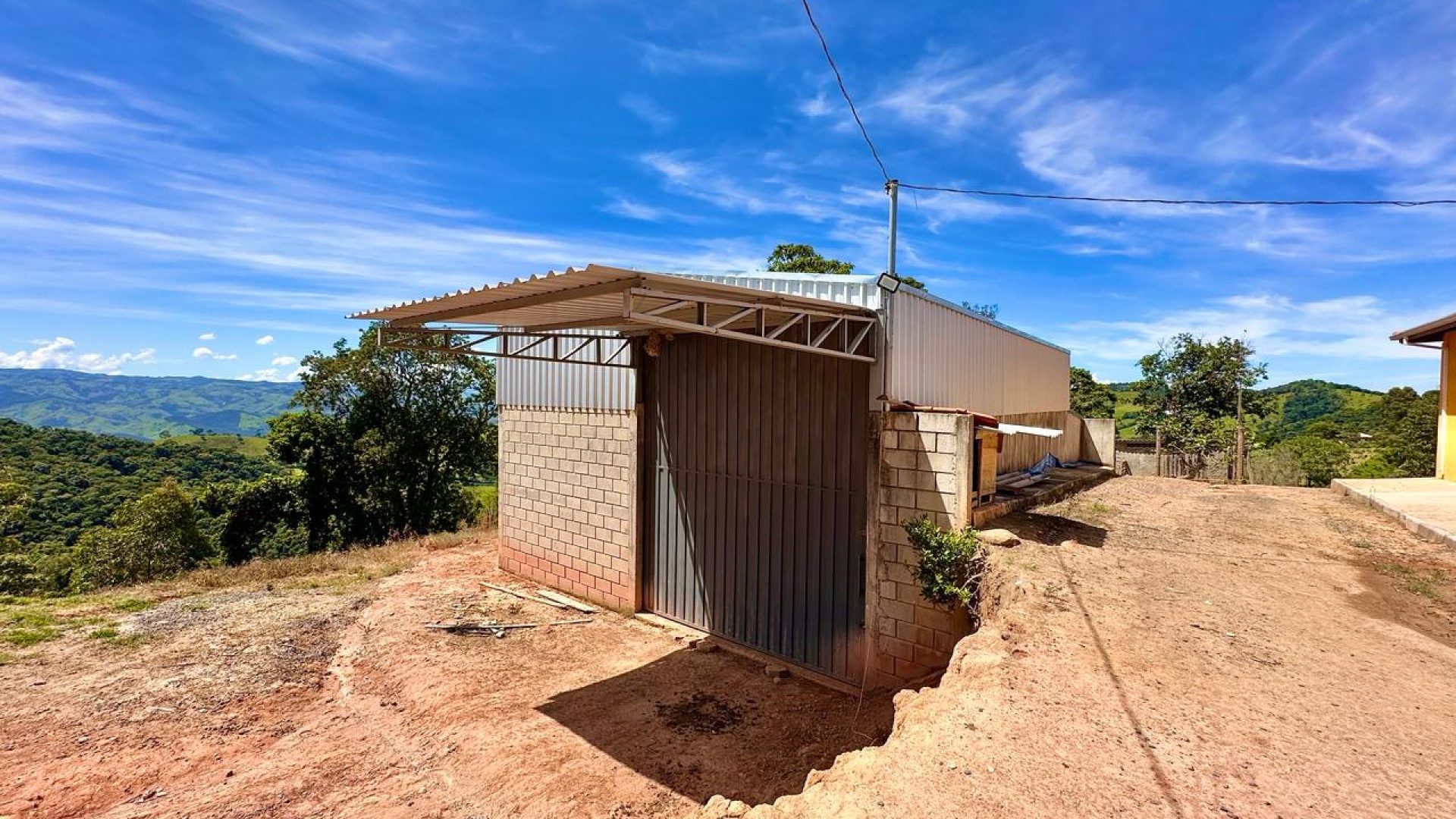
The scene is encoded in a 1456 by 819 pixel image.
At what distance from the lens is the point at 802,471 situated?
784cm

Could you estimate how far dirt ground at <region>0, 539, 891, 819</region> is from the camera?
5.25 meters

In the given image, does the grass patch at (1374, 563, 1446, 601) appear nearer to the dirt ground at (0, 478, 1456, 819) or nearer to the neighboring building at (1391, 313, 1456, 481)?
the dirt ground at (0, 478, 1456, 819)

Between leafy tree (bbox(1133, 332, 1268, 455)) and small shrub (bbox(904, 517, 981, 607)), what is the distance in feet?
66.8

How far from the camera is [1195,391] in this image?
2472 cm

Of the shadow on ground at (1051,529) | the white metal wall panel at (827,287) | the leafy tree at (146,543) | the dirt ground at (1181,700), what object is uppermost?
the white metal wall panel at (827,287)

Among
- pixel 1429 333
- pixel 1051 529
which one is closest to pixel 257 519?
pixel 1051 529

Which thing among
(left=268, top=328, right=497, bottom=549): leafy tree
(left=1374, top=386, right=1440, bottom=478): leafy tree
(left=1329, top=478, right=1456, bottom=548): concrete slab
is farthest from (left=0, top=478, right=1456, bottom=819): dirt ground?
(left=1374, top=386, right=1440, bottom=478): leafy tree

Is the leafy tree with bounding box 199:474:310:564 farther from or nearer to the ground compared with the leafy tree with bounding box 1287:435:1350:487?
nearer to the ground

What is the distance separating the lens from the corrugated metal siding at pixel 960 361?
7.39 m

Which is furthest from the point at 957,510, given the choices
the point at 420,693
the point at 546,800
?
the point at 420,693

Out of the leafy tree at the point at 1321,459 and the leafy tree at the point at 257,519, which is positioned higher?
the leafy tree at the point at 1321,459

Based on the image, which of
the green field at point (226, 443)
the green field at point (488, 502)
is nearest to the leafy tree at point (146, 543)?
the green field at point (488, 502)

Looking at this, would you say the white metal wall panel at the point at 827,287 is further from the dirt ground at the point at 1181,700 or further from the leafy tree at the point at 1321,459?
the leafy tree at the point at 1321,459

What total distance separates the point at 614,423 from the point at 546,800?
5722 mm
